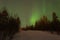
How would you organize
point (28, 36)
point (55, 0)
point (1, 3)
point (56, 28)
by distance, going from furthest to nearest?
point (55, 0)
point (1, 3)
point (56, 28)
point (28, 36)

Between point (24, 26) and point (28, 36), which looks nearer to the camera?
point (28, 36)

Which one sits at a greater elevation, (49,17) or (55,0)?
(55,0)

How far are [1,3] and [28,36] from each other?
50.5 inches

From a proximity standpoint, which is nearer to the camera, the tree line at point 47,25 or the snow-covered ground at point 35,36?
the snow-covered ground at point 35,36

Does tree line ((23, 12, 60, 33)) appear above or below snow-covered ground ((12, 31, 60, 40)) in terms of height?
above

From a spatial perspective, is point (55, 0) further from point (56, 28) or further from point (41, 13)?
point (56, 28)

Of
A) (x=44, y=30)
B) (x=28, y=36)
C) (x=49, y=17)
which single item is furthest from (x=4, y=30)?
(x=49, y=17)

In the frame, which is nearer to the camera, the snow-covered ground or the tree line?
the snow-covered ground

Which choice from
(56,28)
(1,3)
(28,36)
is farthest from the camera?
(1,3)

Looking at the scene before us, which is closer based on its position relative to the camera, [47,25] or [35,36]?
[35,36]

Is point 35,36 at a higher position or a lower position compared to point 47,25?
lower

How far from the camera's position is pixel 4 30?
4.24 metres

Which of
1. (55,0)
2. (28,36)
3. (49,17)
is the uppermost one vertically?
(55,0)

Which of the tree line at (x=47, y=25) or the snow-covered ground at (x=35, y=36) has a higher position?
the tree line at (x=47, y=25)
